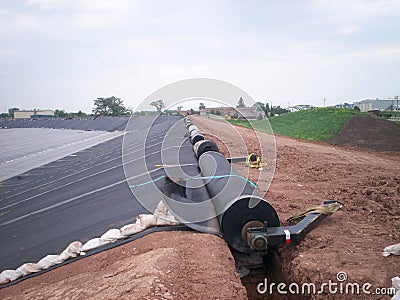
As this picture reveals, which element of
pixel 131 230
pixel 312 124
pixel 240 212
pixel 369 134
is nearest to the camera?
pixel 240 212

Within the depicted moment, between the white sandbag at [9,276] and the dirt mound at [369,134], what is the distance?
16.9m

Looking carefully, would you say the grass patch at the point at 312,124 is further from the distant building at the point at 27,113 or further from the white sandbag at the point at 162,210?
the distant building at the point at 27,113

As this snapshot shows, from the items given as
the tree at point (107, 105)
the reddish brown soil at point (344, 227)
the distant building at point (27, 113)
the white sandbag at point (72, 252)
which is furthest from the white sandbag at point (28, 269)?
the distant building at point (27, 113)

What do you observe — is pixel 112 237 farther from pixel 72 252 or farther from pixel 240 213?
pixel 240 213

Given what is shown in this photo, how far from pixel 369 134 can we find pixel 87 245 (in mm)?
20015

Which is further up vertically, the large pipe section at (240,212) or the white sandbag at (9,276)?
the large pipe section at (240,212)

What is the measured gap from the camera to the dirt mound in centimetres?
1700

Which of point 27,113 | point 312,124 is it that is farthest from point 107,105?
point 312,124

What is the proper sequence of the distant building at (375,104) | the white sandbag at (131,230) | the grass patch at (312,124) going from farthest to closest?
the distant building at (375,104), the grass patch at (312,124), the white sandbag at (131,230)

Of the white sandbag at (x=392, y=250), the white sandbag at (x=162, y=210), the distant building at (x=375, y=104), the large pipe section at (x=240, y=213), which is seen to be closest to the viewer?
the white sandbag at (x=392, y=250)

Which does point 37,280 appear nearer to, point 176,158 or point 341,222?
point 341,222

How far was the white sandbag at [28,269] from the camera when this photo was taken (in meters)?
3.56

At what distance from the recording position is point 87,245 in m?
3.64

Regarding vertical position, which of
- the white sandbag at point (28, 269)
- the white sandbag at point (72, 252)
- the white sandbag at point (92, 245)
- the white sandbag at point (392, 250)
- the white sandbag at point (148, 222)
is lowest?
the white sandbag at point (28, 269)
